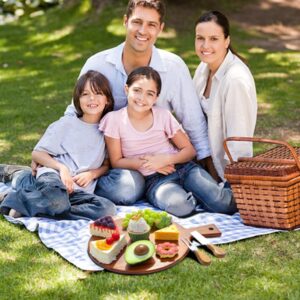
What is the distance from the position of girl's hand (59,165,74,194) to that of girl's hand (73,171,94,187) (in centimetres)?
7

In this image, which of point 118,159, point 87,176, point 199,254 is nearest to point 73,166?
point 87,176

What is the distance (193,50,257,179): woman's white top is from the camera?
13.3 feet

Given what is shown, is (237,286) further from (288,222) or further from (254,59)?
(254,59)

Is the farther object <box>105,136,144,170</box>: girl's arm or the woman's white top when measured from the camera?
<box>105,136,144,170</box>: girl's arm

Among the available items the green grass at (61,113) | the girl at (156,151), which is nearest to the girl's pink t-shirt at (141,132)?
the girl at (156,151)

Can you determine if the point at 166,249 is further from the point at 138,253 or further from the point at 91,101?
the point at 91,101

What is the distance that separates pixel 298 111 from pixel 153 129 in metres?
2.73

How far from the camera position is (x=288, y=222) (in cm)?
369

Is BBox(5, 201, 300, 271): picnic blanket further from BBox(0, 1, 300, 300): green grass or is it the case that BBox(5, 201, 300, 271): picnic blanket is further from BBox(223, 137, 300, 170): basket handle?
BBox(223, 137, 300, 170): basket handle

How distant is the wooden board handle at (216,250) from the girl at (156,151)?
0.57m

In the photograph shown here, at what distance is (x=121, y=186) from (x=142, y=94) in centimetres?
60

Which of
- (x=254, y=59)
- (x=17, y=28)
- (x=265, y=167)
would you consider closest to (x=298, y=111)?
(x=254, y=59)

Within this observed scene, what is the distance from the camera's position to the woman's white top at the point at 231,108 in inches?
159

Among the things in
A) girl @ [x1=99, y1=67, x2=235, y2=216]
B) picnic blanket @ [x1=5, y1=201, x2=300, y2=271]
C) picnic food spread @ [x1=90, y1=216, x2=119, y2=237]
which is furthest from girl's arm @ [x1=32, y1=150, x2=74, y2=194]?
picnic food spread @ [x1=90, y1=216, x2=119, y2=237]
